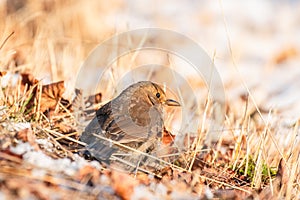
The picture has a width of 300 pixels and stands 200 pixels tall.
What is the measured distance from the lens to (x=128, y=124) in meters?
4.00

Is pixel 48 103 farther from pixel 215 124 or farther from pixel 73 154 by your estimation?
pixel 215 124

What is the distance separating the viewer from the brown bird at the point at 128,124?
12.7 feet

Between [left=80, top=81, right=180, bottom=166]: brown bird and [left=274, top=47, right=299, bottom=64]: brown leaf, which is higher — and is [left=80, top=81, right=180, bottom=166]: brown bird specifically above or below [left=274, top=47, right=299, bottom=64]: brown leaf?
above

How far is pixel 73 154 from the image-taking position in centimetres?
367

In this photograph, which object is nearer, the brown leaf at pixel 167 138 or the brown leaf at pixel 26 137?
the brown leaf at pixel 26 137

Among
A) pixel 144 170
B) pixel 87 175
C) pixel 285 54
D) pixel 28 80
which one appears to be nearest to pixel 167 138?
pixel 144 170

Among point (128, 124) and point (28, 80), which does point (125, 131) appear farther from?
point (28, 80)

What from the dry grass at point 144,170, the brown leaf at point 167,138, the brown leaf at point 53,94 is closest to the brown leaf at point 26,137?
the dry grass at point 144,170

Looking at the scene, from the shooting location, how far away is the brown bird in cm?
386

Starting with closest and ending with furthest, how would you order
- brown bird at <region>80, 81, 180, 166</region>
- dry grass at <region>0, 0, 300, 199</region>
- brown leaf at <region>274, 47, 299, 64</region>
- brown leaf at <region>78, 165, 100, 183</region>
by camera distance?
dry grass at <region>0, 0, 300, 199</region>
brown leaf at <region>78, 165, 100, 183</region>
brown bird at <region>80, 81, 180, 166</region>
brown leaf at <region>274, 47, 299, 64</region>

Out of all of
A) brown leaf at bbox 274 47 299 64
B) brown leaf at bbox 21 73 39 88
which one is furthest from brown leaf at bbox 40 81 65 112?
brown leaf at bbox 274 47 299 64

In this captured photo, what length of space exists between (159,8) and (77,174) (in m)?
9.48

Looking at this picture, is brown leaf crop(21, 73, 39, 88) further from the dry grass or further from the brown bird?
the brown bird

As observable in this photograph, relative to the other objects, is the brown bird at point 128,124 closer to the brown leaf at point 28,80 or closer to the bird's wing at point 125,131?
the bird's wing at point 125,131
